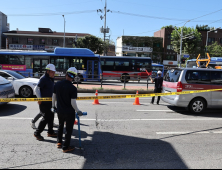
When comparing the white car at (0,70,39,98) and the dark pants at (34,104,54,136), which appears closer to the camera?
the dark pants at (34,104,54,136)

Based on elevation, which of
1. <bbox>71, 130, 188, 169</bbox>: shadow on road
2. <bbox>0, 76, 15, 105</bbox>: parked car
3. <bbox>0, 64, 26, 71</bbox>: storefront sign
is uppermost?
<bbox>0, 64, 26, 71</bbox>: storefront sign

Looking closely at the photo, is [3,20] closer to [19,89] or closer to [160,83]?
[19,89]

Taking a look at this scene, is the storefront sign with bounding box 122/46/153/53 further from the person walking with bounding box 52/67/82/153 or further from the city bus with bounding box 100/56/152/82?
the person walking with bounding box 52/67/82/153

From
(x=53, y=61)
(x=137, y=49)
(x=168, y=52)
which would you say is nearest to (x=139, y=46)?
(x=137, y=49)

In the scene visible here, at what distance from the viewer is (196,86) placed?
8.24 m

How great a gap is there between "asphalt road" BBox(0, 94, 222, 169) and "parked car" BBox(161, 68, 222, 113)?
0.59 m

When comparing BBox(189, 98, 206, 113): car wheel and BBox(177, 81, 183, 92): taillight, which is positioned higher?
BBox(177, 81, 183, 92): taillight

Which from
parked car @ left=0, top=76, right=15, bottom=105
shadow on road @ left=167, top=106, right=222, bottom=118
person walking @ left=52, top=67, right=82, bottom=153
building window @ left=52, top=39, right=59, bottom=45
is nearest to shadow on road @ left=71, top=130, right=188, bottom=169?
person walking @ left=52, top=67, right=82, bottom=153

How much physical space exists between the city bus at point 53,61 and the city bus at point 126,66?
4711mm

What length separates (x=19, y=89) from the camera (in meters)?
11.0

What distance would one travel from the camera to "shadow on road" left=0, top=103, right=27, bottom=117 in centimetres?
768

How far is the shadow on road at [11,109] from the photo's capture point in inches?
302

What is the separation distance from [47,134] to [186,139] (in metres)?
3.56

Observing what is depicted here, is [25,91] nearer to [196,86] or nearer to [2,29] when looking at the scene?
[196,86]
